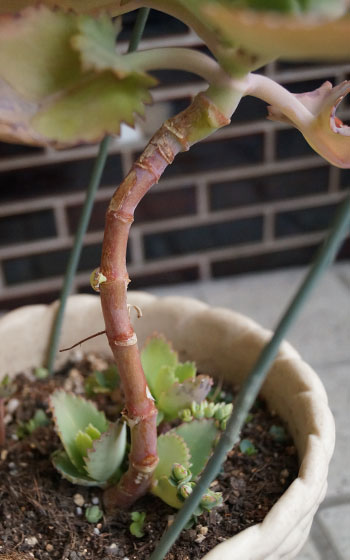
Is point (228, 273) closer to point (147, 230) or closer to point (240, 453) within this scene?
point (147, 230)

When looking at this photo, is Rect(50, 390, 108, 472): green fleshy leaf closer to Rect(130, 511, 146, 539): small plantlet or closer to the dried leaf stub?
Rect(130, 511, 146, 539): small plantlet

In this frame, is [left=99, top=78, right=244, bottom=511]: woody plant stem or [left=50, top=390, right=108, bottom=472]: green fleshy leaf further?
[left=50, top=390, right=108, bottom=472]: green fleshy leaf

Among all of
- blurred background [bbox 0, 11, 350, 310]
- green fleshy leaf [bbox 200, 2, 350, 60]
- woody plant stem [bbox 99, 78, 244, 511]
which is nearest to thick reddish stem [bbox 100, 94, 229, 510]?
woody plant stem [bbox 99, 78, 244, 511]

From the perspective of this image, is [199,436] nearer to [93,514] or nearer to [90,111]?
[93,514]

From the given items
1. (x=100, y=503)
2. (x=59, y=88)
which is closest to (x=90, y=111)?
(x=59, y=88)

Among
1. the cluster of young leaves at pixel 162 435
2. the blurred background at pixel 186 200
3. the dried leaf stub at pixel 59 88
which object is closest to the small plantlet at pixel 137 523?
the cluster of young leaves at pixel 162 435

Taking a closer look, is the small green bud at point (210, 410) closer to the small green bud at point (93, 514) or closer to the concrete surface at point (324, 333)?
the small green bud at point (93, 514)

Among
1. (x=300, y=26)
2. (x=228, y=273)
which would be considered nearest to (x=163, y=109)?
(x=228, y=273)
